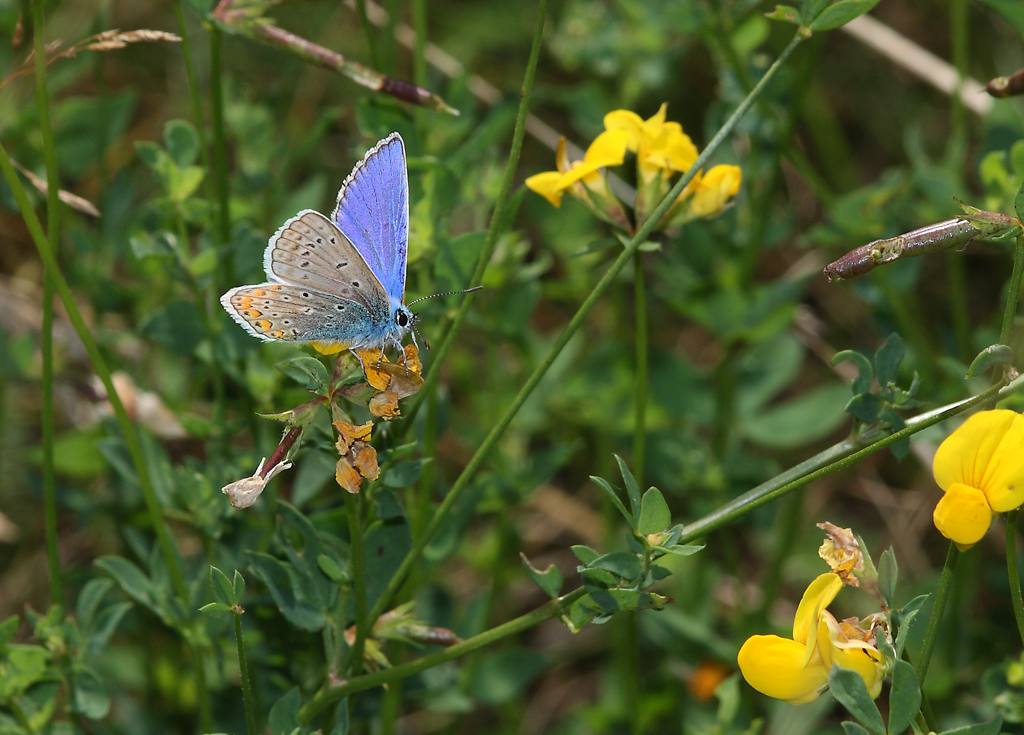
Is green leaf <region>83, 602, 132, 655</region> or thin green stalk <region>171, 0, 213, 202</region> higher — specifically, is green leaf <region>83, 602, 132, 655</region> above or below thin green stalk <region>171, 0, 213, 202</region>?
below

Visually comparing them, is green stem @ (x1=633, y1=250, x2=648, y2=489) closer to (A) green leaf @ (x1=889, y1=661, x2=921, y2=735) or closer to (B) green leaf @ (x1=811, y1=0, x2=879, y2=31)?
(B) green leaf @ (x1=811, y1=0, x2=879, y2=31)

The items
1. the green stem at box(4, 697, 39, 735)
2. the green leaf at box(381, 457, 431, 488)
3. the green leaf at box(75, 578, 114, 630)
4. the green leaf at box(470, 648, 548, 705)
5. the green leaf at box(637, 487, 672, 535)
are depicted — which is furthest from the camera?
the green leaf at box(470, 648, 548, 705)

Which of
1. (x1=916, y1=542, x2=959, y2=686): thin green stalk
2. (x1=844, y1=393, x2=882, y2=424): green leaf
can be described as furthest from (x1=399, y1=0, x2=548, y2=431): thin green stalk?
(x1=916, y1=542, x2=959, y2=686): thin green stalk

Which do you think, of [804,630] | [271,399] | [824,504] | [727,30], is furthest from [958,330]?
[271,399]

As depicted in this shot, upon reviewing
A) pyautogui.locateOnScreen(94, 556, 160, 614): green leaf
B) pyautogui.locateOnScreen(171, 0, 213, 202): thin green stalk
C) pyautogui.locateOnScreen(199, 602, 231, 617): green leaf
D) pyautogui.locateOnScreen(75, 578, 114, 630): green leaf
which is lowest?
pyautogui.locateOnScreen(75, 578, 114, 630): green leaf

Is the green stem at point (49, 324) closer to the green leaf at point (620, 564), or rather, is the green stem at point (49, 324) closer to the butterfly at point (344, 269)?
the butterfly at point (344, 269)

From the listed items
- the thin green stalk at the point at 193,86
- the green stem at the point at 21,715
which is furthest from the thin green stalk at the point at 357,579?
the thin green stalk at the point at 193,86

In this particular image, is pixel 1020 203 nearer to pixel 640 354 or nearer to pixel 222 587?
pixel 640 354
